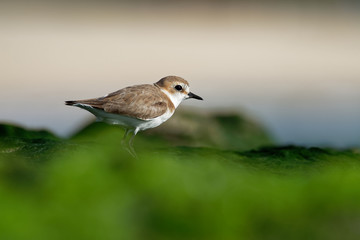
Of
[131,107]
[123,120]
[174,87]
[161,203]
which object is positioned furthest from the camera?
[174,87]

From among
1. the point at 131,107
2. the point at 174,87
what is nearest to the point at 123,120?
the point at 131,107

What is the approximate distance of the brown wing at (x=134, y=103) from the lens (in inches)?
379

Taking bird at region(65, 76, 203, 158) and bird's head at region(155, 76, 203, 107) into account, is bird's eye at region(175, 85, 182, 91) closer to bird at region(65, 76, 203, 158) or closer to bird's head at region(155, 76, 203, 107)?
bird's head at region(155, 76, 203, 107)

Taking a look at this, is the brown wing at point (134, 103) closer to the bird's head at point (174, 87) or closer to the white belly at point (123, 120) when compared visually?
the white belly at point (123, 120)

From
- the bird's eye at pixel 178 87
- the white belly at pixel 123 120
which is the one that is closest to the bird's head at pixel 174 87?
the bird's eye at pixel 178 87

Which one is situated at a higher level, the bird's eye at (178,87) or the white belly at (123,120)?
the bird's eye at (178,87)

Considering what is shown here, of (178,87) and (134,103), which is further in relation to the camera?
(178,87)

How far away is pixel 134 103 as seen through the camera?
9766 millimetres

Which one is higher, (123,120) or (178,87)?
(178,87)

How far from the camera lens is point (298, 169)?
5.40 meters

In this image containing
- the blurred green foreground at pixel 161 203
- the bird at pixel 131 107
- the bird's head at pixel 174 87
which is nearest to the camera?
the blurred green foreground at pixel 161 203

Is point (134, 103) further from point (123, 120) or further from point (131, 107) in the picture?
point (123, 120)

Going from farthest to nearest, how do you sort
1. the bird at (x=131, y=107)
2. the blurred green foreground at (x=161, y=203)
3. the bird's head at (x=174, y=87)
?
the bird's head at (x=174, y=87) → the bird at (x=131, y=107) → the blurred green foreground at (x=161, y=203)

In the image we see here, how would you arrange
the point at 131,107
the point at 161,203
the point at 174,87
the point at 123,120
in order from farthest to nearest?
the point at 174,87, the point at 123,120, the point at 131,107, the point at 161,203
